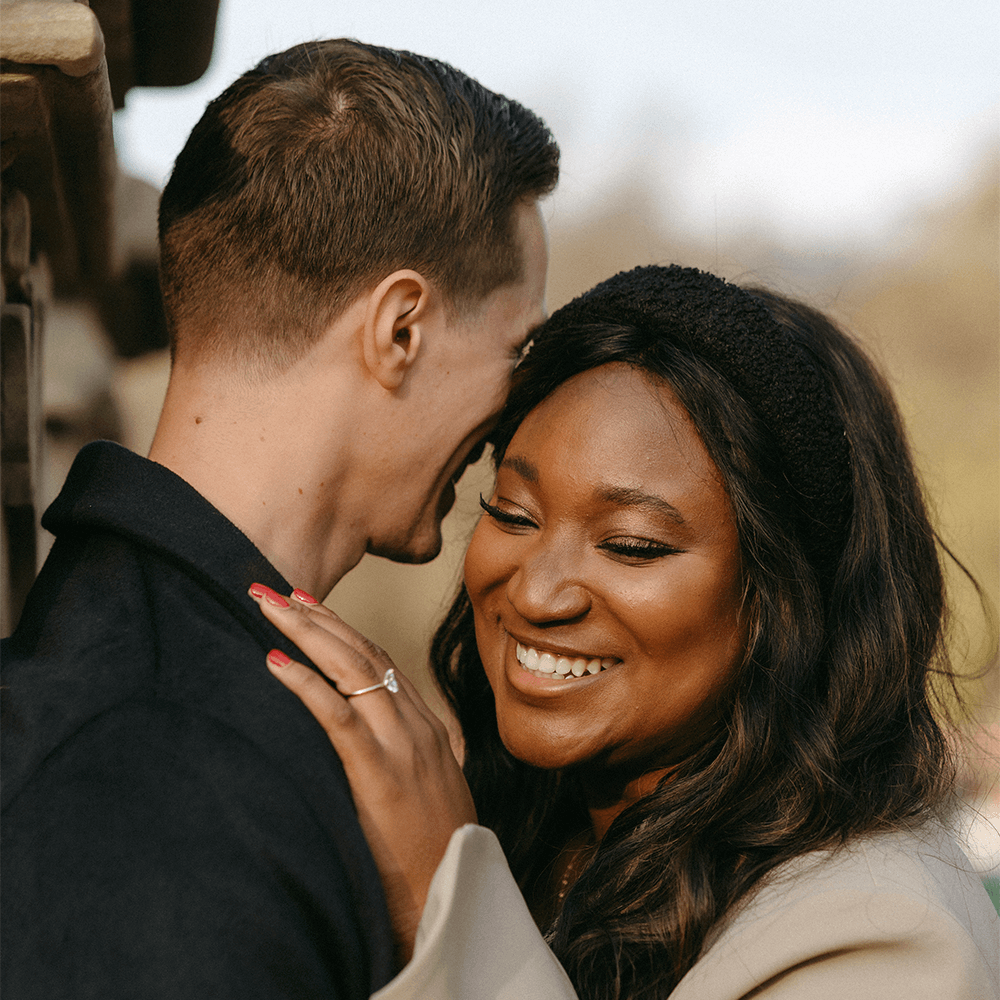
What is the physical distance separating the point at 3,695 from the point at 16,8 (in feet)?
3.43

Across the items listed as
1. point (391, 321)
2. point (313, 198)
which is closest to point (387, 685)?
point (391, 321)

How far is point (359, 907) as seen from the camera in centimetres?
146

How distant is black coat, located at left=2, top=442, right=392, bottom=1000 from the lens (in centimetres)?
131

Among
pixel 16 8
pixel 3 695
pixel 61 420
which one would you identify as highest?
pixel 16 8

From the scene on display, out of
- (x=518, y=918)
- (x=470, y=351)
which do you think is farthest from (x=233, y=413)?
(x=518, y=918)

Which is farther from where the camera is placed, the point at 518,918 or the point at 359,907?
the point at 518,918

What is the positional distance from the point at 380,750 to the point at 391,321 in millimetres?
853

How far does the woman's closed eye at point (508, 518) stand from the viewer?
7.31 ft

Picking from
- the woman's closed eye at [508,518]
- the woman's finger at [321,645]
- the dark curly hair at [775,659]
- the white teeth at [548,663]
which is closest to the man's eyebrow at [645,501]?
the dark curly hair at [775,659]

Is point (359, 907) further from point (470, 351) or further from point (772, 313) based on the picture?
point (772, 313)

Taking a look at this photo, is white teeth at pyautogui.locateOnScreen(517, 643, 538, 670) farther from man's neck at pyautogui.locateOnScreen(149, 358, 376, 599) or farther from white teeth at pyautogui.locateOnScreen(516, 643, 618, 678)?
man's neck at pyautogui.locateOnScreen(149, 358, 376, 599)

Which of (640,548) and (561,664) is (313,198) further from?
(561,664)

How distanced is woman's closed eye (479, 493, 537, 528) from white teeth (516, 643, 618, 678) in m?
0.26

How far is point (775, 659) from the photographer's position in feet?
7.08
